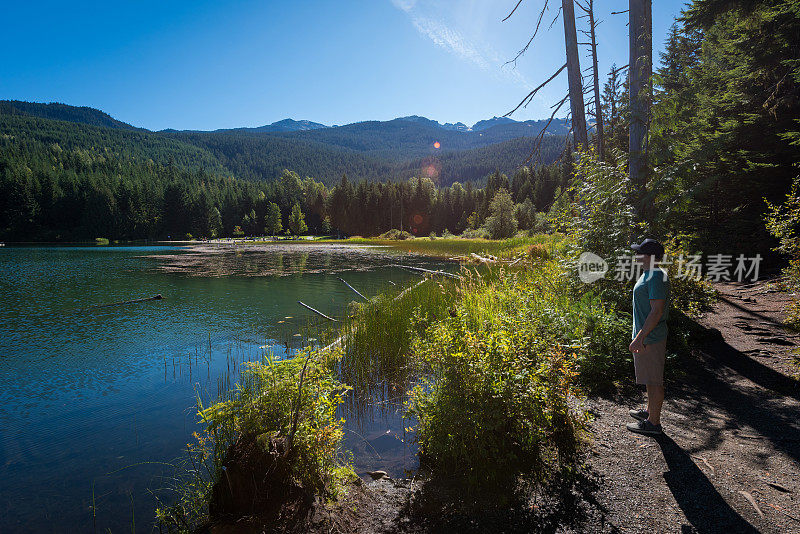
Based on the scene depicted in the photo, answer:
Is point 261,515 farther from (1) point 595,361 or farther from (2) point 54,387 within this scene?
(2) point 54,387

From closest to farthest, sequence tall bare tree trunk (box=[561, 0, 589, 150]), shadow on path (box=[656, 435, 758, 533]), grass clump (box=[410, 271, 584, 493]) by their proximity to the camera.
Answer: shadow on path (box=[656, 435, 758, 533]) < grass clump (box=[410, 271, 584, 493]) < tall bare tree trunk (box=[561, 0, 589, 150])

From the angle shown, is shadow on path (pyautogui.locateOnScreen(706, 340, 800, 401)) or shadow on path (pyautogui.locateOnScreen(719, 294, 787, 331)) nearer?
shadow on path (pyautogui.locateOnScreen(706, 340, 800, 401))

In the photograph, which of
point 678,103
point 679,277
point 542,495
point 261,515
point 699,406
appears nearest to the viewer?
point 261,515

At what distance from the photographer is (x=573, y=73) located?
11516mm

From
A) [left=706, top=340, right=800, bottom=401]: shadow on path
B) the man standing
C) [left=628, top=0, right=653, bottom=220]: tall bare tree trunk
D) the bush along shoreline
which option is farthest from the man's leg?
[left=628, top=0, right=653, bottom=220]: tall bare tree trunk

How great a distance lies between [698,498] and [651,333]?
1.85 meters

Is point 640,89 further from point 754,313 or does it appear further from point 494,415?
point 494,415

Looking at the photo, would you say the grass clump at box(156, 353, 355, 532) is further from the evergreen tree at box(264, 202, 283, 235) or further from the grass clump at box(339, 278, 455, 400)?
the evergreen tree at box(264, 202, 283, 235)

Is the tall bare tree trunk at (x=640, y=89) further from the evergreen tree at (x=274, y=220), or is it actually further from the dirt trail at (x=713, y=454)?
the evergreen tree at (x=274, y=220)

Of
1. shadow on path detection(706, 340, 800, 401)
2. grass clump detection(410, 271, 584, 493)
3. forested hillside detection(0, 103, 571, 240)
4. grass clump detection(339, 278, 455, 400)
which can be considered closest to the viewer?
grass clump detection(410, 271, 584, 493)

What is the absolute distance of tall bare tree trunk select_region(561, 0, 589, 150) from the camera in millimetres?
11469

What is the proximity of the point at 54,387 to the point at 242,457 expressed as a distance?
7811 mm

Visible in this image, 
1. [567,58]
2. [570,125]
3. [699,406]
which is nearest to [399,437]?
[699,406]

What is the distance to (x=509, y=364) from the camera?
4305 millimetres
